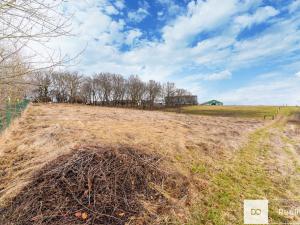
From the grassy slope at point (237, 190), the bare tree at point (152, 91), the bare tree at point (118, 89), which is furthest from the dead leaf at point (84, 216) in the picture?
the bare tree at point (152, 91)

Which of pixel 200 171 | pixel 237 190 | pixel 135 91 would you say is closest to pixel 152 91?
pixel 135 91

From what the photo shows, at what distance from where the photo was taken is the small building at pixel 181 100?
67.8 metres

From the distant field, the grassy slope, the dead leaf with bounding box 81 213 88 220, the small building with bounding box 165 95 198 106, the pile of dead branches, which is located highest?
the small building with bounding box 165 95 198 106

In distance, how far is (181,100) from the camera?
70500 mm

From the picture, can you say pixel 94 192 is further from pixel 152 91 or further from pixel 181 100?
pixel 181 100

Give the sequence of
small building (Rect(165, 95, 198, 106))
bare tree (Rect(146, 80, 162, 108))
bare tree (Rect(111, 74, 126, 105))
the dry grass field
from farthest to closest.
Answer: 1. small building (Rect(165, 95, 198, 106))
2. bare tree (Rect(146, 80, 162, 108))
3. bare tree (Rect(111, 74, 126, 105))
4. the dry grass field

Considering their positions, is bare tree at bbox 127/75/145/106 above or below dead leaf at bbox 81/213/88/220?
above

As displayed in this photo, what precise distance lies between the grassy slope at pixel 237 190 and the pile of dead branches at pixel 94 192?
66 cm

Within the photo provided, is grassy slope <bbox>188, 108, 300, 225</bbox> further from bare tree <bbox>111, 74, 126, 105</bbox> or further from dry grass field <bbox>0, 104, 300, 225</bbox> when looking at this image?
bare tree <bbox>111, 74, 126, 105</bbox>

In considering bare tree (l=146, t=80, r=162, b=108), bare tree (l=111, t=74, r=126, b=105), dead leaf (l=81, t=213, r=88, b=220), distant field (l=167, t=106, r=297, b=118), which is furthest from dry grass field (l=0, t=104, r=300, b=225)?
bare tree (l=146, t=80, r=162, b=108)

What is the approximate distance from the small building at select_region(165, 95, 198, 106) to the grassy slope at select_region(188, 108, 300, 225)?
2337 inches

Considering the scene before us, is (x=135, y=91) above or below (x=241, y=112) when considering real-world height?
above

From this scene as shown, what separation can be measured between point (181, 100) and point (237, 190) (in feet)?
215

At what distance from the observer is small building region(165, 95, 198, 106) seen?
6775 cm
